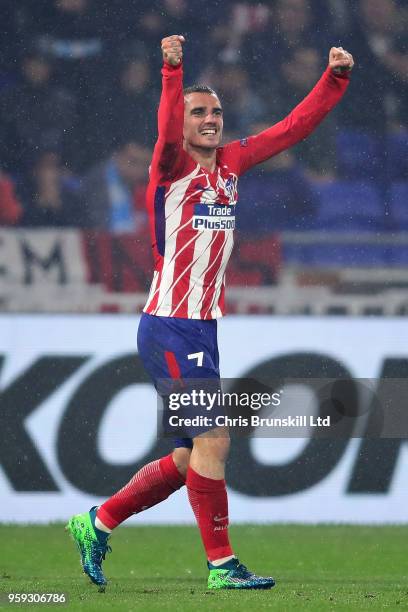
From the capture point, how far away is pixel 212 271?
5.35m

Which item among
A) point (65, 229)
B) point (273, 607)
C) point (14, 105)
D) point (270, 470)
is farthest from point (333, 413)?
point (273, 607)

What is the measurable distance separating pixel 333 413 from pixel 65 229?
5.85 ft

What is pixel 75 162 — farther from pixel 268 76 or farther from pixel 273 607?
pixel 273 607

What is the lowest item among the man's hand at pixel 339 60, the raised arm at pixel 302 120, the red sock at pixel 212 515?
the red sock at pixel 212 515

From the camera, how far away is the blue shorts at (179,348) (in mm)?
5211

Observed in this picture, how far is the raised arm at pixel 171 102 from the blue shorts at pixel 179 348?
0.63 metres

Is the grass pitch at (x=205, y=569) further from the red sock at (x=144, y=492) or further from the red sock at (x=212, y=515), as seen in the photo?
the red sock at (x=144, y=492)

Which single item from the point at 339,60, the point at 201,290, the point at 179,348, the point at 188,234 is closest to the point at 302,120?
the point at 339,60

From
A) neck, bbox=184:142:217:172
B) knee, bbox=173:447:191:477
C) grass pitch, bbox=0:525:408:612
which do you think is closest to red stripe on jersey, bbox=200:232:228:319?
neck, bbox=184:142:217:172

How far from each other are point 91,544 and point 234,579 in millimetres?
591

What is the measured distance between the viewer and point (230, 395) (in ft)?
23.4

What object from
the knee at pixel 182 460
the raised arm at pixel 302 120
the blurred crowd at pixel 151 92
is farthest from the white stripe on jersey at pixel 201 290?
the blurred crowd at pixel 151 92

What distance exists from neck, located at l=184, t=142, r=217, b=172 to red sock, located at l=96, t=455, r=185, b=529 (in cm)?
113

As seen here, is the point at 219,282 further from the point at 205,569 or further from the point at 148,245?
the point at 148,245
